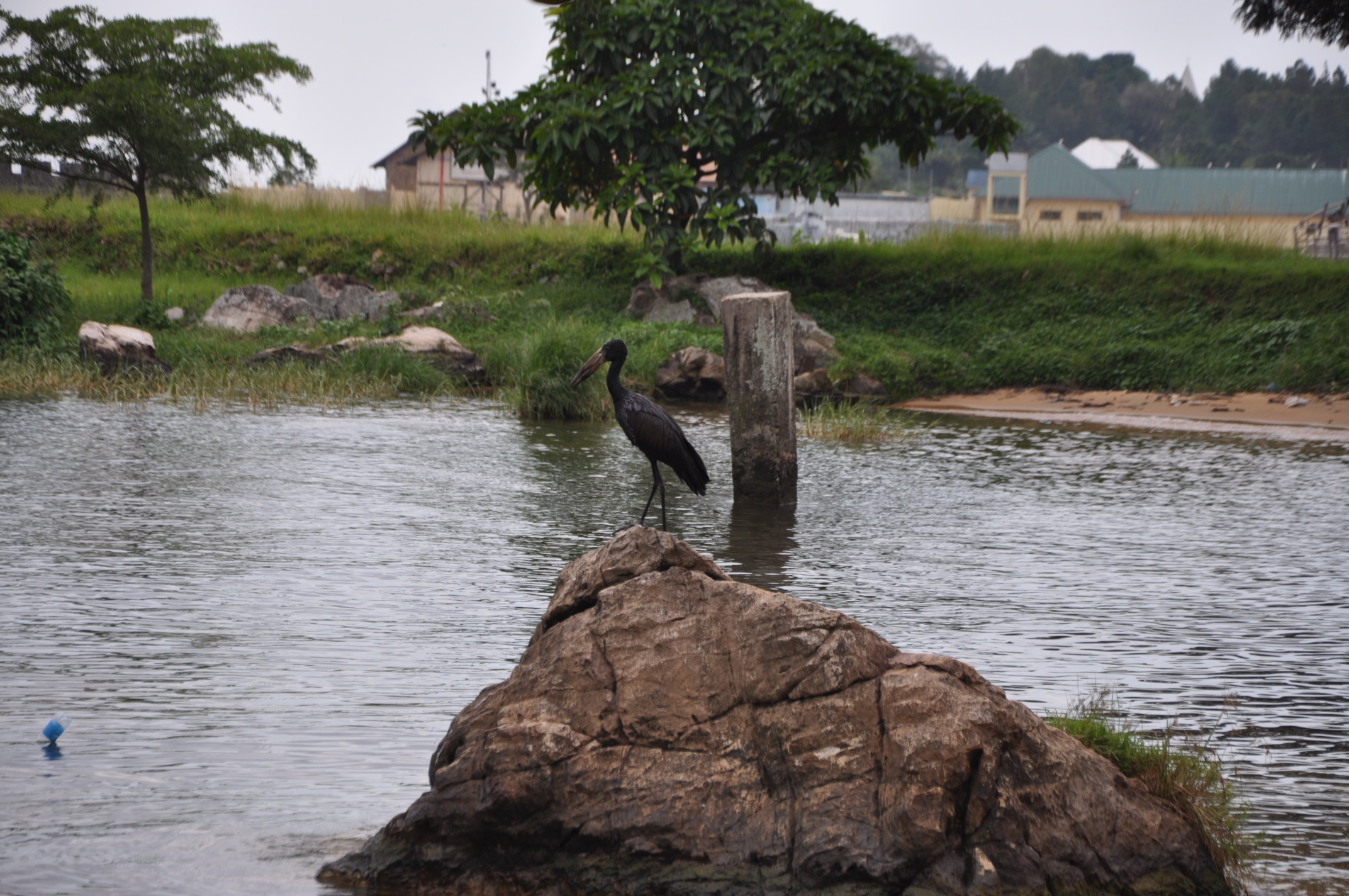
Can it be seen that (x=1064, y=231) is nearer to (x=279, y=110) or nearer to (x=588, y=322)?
(x=588, y=322)

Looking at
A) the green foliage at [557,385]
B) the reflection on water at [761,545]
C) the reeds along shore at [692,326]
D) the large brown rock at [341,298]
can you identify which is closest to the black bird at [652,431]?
the reflection on water at [761,545]

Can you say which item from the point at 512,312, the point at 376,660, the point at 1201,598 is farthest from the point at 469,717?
the point at 512,312

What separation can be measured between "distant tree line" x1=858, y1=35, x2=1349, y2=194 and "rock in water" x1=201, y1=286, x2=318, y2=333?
58718mm

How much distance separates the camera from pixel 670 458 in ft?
27.0

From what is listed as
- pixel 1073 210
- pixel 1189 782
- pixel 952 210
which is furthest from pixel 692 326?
pixel 1073 210

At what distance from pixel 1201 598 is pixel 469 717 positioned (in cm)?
495

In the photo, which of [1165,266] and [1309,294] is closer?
[1309,294]

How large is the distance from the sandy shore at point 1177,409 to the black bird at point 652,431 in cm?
953

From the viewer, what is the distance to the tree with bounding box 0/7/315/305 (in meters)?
21.0

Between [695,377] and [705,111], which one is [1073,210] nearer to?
[705,111]

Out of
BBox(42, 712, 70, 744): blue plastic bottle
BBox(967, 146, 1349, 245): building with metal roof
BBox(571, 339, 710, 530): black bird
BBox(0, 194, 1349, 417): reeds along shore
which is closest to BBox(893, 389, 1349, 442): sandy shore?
BBox(0, 194, 1349, 417): reeds along shore

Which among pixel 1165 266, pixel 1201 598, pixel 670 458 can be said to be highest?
pixel 1165 266

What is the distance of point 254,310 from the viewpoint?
21.7 meters

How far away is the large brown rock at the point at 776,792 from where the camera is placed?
3.48 meters
